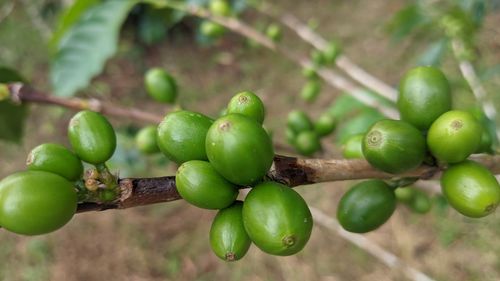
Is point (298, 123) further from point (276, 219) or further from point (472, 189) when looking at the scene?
point (276, 219)

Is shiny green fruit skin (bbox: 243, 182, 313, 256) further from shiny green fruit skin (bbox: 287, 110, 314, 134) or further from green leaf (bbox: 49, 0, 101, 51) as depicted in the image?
green leaf (bbox: 49, 0, 101, 51)

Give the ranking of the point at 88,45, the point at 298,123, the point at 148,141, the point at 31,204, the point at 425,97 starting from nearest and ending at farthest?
the point at 31,204
the point at 425,97
the point at 148,141
the point at 298,123
the point at 88,45

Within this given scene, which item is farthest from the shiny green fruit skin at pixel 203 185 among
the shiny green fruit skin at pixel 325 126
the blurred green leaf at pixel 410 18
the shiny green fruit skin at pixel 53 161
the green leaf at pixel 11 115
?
the blurred green leaf at pixel 410 18

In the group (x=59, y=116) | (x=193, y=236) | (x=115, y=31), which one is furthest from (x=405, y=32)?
(x=59, y=116)

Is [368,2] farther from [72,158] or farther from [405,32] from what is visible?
[72,158]

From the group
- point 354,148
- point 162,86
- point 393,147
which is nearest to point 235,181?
point 393,147

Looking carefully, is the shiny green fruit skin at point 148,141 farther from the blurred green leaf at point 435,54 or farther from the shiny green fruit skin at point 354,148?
the blurred green leaf at point 435,54
